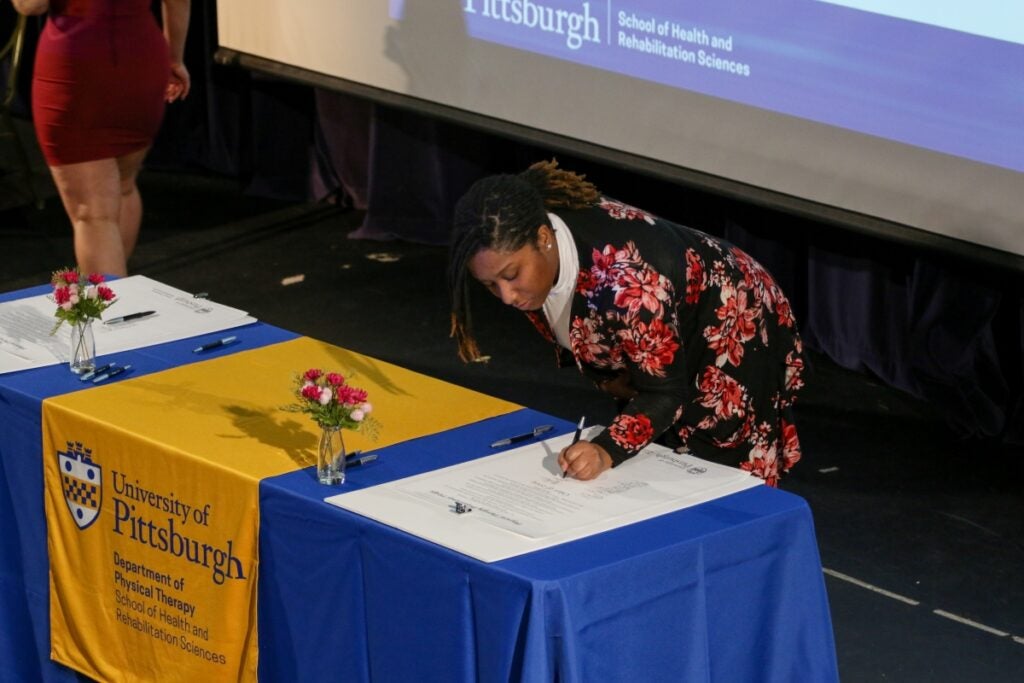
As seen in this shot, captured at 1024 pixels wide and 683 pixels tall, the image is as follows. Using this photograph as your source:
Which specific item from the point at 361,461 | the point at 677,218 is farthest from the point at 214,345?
the point at 677,218

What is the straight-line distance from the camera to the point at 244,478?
257cm

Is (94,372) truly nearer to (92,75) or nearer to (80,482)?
(80,482)

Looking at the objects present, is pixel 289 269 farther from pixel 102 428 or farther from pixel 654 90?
pixel 102 428

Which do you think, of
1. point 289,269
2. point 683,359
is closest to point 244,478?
point 683,359

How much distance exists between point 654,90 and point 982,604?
180 centimetres

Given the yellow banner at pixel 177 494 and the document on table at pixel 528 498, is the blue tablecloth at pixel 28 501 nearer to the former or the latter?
the yellow banner at pixel 177 494

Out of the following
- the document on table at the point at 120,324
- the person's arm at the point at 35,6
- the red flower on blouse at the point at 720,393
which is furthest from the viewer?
the person's arm at the point at 35,6

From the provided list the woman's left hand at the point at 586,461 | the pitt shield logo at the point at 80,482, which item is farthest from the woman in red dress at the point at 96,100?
the woman's left hand at the point at 586,461

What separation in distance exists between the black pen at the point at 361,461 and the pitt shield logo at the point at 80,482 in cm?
49

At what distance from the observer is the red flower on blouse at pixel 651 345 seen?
2.52 m

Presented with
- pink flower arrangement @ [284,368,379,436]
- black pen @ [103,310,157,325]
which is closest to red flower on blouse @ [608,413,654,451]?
pink flower arrangement @ [284,368,379,436]

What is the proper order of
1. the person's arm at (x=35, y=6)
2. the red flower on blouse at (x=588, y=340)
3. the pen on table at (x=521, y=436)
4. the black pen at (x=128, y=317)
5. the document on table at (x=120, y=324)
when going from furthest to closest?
the person's arm at (x=35, y=6) → the black pen at (x=128, y=317) → the document on table at (x=120, y=324) → the pen on table at (x=521, y=436) → the red flower on blouse at (x=588, y=340)

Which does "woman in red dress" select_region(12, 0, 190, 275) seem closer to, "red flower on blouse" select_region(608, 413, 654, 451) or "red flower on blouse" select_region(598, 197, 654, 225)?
"red flower on blouse" select_region(598, 197, 654, 225)

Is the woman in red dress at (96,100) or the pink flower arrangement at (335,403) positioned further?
the woman in red dress at (96,100)
